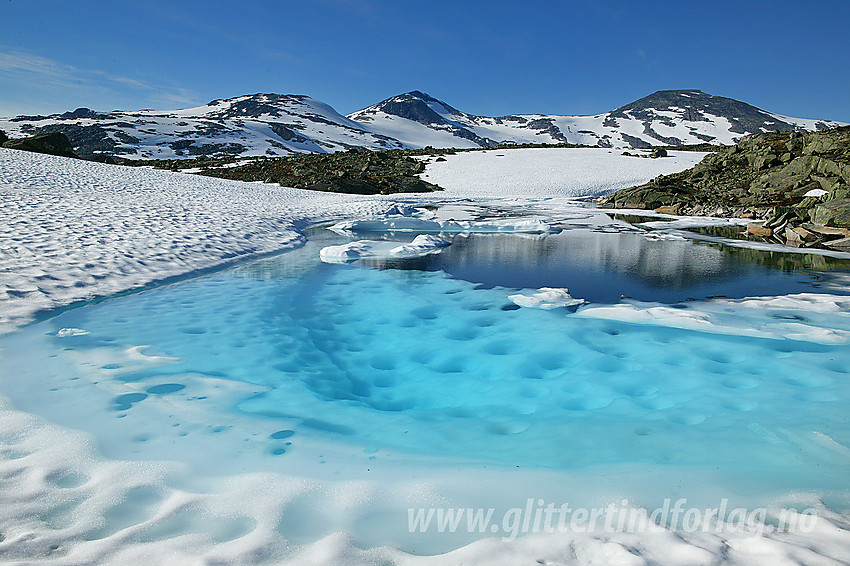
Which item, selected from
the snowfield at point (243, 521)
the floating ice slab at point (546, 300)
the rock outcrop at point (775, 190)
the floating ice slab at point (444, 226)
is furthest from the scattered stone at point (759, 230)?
the snowfield at point (243, 521)

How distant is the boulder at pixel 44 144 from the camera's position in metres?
28.1

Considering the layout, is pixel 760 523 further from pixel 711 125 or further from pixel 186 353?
pixel 711 125

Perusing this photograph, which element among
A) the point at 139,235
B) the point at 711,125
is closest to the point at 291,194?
the point at 139,235

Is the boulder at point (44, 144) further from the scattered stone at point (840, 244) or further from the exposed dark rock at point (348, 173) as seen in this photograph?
the scattered stone at point (840, 244)

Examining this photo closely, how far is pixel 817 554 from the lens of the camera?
2.01 metres

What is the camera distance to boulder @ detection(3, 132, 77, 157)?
28.1 meters

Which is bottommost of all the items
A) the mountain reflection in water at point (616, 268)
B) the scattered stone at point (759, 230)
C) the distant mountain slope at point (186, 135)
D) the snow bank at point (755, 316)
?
the snow bank at point (755, 316)

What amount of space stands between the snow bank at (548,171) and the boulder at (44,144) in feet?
92.2

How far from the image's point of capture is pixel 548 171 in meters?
38.8

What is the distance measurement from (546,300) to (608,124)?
183350 mm

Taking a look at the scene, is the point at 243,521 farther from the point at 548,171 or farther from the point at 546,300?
the point at 548,171

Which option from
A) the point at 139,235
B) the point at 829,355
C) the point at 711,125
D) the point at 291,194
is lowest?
the point at 829,355

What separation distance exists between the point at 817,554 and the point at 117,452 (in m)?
4.09

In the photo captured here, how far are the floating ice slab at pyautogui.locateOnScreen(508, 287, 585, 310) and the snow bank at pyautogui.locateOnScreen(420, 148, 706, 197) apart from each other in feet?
85.9
